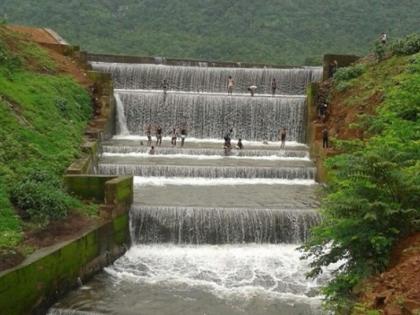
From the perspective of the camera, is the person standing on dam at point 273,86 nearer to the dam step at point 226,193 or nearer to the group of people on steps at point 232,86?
the group of people on steps at point 232,86

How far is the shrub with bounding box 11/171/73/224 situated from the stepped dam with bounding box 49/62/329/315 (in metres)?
1.87

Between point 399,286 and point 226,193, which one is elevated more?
point 226,193

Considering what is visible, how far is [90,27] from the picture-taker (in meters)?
53.7

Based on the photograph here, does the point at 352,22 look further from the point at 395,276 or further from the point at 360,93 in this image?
the point at 395,276

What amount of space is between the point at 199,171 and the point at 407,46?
1034cm

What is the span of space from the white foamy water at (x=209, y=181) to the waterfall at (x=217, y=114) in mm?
6092

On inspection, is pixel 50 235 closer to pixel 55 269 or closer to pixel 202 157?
pixel 55 269

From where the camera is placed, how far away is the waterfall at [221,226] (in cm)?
1655

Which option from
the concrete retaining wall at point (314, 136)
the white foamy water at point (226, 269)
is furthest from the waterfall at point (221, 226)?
the concrete retaining wall at point (314, 136)

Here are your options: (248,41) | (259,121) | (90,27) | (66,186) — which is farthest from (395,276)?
(90,27)

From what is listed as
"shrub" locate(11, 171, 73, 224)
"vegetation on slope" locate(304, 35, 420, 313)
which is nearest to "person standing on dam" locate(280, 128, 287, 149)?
"shrub" locate(11, 171, 73, 224)

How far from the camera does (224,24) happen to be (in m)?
56.2

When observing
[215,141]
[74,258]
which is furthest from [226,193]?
[215,141]

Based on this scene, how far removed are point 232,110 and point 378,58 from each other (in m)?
6.56
